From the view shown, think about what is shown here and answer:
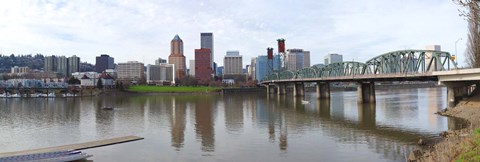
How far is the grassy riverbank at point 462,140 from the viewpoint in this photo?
56.4 feet

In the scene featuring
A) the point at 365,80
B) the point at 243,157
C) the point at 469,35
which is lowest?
the point at 243,157

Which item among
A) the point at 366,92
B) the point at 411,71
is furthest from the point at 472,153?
the point at 366,92

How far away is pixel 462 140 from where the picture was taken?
2302cm

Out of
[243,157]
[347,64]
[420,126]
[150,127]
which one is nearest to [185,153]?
[243,157]

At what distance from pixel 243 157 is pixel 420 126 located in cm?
2378

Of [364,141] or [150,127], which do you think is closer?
[364,141]

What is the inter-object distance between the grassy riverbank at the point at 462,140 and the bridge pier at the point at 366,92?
3023 cm

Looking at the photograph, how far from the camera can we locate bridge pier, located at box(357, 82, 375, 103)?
81312 mm

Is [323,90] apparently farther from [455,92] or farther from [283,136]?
[283,136]

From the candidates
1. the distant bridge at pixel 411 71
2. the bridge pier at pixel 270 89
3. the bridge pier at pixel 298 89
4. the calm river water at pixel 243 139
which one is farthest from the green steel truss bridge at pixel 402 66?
the bridge pier at pixel 270 89

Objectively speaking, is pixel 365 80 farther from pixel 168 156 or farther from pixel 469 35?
pixel 168 156

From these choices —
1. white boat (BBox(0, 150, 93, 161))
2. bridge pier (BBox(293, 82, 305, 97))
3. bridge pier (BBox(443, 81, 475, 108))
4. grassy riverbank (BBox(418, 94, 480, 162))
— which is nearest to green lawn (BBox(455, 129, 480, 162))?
grassy riverbank (BBox(418, 94, 480, 162))

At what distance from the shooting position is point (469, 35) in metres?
63.1

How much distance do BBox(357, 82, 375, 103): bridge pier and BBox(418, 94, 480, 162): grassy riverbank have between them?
30.2 meters
